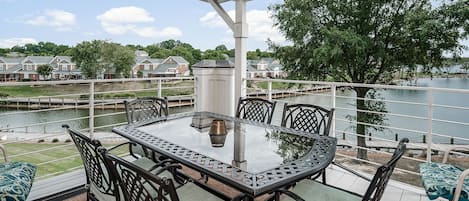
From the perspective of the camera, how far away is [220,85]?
14.4 ft

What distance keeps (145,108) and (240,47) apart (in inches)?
63.2

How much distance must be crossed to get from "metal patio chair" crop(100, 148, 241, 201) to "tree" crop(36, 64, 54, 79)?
210 inches

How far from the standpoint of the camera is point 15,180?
178 cm

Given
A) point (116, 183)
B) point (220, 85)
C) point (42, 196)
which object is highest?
point (220, 85)

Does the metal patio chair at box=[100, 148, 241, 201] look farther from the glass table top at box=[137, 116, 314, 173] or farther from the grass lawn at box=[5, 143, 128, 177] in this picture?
the grass lawn at box=[5, 143, 128, 177]

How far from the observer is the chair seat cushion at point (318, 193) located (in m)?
1.75

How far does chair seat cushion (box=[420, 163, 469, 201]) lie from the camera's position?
1.75 meters

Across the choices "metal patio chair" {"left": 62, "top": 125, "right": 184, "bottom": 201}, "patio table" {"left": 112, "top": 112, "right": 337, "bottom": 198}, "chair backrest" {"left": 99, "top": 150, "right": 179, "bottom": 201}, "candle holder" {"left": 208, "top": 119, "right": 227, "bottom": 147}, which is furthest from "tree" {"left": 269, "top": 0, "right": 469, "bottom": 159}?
"chair backrest" {"left": 99, "top": 150, "right": 179, "bottom": 201}

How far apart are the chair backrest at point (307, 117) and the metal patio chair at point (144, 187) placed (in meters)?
1.09

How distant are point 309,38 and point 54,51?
6841mm

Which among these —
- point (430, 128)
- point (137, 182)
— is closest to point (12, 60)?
point (137, 182)

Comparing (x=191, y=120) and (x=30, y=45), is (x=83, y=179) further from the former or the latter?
(x=30, y=45)

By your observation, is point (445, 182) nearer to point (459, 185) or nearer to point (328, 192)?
point (459, 185)

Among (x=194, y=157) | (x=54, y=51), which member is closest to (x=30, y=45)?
(x=54, y=51)
